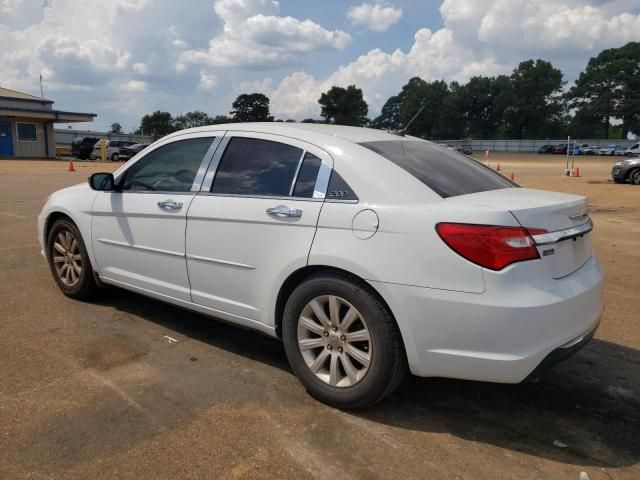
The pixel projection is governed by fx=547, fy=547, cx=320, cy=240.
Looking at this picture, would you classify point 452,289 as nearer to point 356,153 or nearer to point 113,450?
point 356,153

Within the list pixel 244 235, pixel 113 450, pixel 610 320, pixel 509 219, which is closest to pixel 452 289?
pixel 509 219

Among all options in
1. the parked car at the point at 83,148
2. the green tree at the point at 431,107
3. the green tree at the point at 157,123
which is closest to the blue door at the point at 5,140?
the parked car at the point at 83,148

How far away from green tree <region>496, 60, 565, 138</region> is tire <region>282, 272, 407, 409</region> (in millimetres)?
102944

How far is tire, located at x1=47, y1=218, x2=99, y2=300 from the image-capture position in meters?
4.91

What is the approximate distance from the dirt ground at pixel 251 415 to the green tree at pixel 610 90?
94.6m

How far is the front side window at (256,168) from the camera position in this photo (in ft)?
11.5

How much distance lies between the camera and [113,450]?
9.10 ft

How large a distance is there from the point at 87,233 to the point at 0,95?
41.5 meters

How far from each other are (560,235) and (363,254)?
1.06 meters

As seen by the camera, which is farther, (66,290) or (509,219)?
(66,290)

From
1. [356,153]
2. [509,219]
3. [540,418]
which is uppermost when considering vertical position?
[356,153]

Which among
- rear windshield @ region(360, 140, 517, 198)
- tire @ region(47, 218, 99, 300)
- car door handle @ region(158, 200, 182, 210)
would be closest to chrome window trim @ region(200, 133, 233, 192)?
car door handle @ region(158, 200, 182, 210)

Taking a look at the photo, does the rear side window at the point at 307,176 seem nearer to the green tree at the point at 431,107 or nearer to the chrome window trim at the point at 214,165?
the chrome window trim at the point at 214,165

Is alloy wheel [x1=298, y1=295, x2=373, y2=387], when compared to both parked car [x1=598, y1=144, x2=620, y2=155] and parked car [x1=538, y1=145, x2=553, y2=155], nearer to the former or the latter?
parked car [x1=598, y1=144, x2=620, y2=155]
